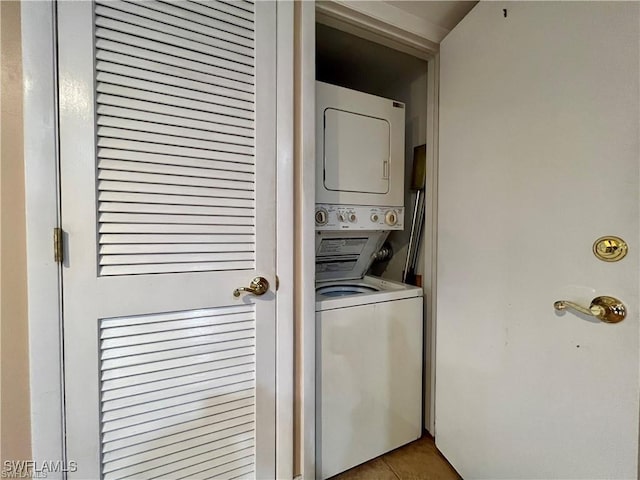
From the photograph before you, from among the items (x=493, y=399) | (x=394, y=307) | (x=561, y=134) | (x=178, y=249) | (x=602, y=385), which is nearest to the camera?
(x=602, y=385)

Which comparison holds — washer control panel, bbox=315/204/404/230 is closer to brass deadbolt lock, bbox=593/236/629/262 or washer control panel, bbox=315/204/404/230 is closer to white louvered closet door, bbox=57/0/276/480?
white louvered closet door, bbox=57/0/276/480

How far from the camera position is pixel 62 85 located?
0.89m

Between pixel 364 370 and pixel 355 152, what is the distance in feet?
3.99

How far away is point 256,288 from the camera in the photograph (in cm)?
116

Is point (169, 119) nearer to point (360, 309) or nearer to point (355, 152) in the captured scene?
point (355, 152)

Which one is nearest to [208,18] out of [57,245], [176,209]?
[176,209]

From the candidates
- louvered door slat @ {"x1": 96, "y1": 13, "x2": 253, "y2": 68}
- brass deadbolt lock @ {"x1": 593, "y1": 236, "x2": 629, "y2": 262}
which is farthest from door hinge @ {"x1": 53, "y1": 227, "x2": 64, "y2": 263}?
brass deadbolt lock @ {"x1": 593, "y1": 236, "x2": 629, "y2": 262}

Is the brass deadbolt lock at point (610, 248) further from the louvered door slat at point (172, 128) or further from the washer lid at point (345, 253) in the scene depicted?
the louvered door slat at point (172, 128)

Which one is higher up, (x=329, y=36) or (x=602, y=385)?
(x=329, y=36)

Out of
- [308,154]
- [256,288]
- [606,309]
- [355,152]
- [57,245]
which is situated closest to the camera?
[606,309]

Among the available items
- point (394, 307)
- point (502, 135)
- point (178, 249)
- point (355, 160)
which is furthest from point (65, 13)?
point (394, 307)

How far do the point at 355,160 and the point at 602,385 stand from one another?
134 centimetres

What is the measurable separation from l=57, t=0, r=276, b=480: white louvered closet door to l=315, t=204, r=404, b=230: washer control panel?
356 mm

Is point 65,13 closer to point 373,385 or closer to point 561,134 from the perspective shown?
point 561,134
